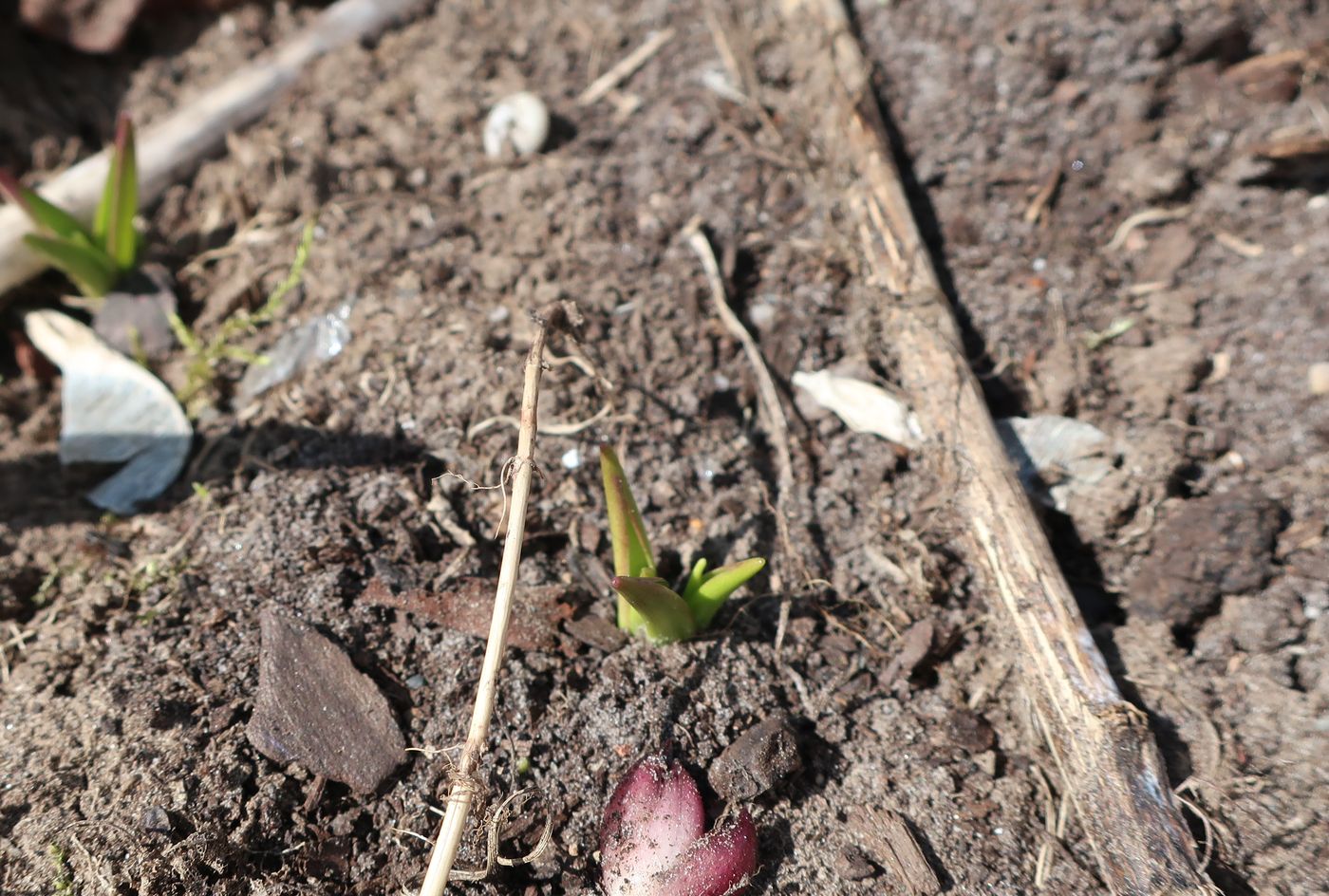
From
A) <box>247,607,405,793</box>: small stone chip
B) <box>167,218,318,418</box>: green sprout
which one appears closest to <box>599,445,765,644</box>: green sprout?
<box>247,607,405,793</box>: small stone chip

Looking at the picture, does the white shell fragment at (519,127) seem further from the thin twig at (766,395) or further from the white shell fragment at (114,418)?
the white shell fragment at (114,418)

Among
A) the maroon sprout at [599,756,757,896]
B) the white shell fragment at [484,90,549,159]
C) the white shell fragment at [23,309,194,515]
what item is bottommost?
the maroon sprout at [599,756,757,896]

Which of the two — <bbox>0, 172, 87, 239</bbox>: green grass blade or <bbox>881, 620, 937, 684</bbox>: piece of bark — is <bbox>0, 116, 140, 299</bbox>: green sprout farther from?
<bbox>881, 620, 937, 684</bbox>: piece of bark

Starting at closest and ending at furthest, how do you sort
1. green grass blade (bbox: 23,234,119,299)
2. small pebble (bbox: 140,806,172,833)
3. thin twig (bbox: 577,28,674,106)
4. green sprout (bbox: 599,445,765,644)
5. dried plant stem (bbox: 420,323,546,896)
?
dried plant stem (bbox: 420,323,546,896), small pebble (bbox: 140,806,172,833), green sprout (bbox: 599,445,765,644), green grass blade (bbox: 23,234,119,299), thin twig (bbox: 577,28,674,106)

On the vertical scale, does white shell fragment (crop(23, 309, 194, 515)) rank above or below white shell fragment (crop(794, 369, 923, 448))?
above

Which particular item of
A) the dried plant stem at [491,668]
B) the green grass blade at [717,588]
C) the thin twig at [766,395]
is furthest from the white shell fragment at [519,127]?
the green grass blade at [717,588]

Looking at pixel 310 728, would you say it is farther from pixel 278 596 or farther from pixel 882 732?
pixel 882 732

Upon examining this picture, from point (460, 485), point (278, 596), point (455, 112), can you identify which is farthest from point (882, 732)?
point (455, 112)
